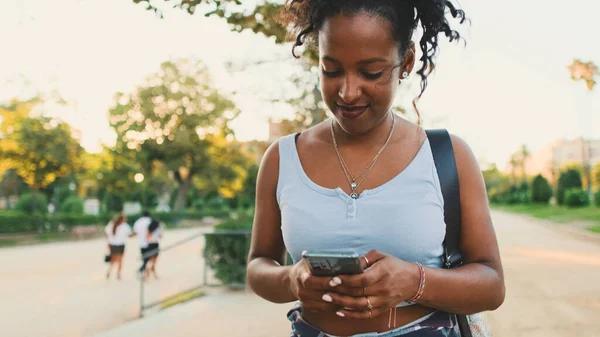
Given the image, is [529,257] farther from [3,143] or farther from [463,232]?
[3,143]

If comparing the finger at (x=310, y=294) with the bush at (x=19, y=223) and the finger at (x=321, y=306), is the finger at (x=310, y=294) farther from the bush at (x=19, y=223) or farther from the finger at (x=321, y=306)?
the bush at (x=19, y=223)

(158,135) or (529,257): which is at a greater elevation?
(158,135)

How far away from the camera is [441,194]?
156 centimetres

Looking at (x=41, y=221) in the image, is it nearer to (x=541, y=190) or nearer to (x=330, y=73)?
(x=330, y=73)

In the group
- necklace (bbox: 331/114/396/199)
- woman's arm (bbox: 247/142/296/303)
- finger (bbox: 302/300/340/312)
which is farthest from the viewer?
woman's arm (bbox: 247/142/296/303)

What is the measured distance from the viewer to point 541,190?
148ft

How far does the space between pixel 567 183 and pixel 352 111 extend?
40934 millimetres

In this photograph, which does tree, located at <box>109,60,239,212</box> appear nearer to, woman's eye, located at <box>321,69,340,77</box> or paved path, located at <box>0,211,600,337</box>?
paved path, located at <box>0,211,600,337</box>

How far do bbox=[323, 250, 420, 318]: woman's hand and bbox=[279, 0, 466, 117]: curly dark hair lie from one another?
657 millimetres

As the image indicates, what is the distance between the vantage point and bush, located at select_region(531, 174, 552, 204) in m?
45.0

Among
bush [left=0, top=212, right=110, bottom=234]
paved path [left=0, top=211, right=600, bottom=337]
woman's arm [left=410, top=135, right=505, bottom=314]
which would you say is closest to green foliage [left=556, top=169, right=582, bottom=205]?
paved path [left=0, top=211, right=600, bottom=337]

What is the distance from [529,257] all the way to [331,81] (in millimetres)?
14361

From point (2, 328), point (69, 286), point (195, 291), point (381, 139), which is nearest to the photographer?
point (381, 139)

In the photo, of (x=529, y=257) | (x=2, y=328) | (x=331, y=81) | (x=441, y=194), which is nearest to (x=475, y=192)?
(x=441, y=194)
